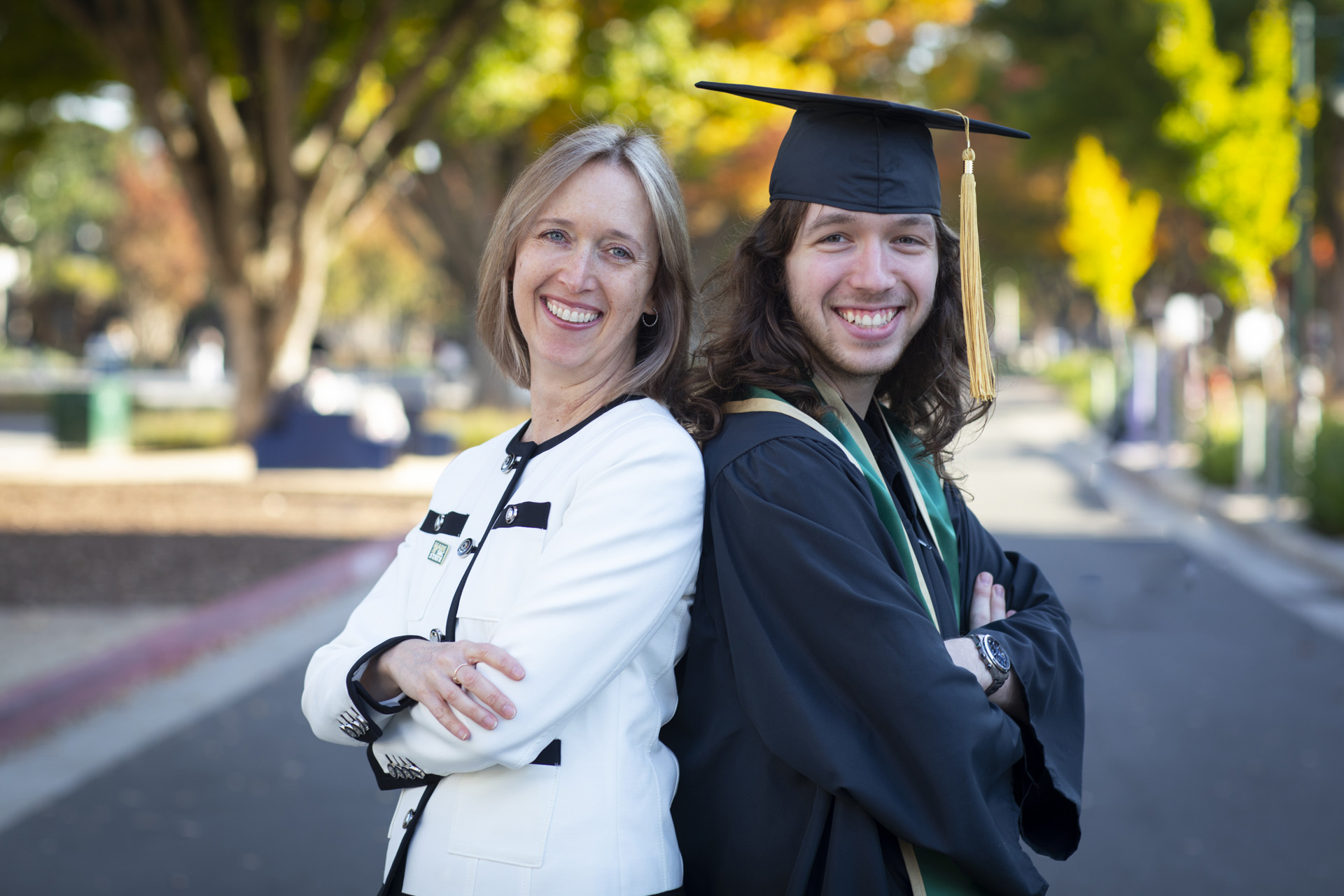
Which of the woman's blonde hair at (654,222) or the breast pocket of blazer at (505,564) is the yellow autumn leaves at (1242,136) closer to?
the woman's blonde hair at (654,222)

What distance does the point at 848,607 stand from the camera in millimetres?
1855

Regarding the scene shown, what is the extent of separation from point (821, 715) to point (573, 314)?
0.78m

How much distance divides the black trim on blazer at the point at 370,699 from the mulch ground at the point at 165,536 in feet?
23.1

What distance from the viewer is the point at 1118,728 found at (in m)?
6.22

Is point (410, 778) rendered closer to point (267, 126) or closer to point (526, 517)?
point (526, 517)

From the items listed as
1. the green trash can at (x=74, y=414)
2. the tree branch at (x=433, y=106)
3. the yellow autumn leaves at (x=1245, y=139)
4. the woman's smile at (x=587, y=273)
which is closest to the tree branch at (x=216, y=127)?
the tree branch at (x=433, y=106)

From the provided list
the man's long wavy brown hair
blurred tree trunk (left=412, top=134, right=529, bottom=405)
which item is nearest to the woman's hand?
the man's long wavy brown hair

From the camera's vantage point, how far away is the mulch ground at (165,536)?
901 cm

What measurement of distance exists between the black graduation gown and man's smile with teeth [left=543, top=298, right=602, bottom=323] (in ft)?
0.98

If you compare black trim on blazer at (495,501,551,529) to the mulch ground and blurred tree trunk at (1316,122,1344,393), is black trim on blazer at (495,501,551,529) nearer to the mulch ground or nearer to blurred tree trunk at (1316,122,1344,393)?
the mulch ground

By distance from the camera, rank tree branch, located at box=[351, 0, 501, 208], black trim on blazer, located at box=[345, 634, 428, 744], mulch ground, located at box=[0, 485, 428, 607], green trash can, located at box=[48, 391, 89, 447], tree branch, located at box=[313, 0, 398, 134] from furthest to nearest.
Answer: green trash can, located at box=[48, 391, 89, 447], tree branch, located at box=[351, 0, 501, 208], tree branch, located at box=[313, 0, 398, 134], mulch ground, located at box=[0, 485, 428, 607], black trim on blazer, located at box=[345, 634, 428, 744]

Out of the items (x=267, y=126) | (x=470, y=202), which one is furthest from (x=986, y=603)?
(x=470, y=202)

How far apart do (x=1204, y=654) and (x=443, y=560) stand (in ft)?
22.1

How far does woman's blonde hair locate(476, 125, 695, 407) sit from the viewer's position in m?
2.13
